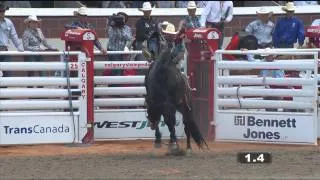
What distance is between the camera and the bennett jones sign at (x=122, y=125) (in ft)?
50.8

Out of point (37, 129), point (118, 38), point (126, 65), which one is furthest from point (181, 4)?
point (37, 129)

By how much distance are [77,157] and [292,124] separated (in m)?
3.72

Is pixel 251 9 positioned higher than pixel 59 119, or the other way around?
pixel 251 9

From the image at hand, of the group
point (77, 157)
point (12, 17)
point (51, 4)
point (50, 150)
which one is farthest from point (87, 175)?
point (51, 4)

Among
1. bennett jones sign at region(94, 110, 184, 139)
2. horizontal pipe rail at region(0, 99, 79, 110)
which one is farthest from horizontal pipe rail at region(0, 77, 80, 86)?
bennett jones sign at region(94, 110, 184, 139)

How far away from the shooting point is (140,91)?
51.2 ft

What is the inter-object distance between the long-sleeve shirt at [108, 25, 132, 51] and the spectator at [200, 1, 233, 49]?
2.47 metres

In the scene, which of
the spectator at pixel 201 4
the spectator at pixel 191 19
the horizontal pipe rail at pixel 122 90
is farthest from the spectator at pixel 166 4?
the horizontal pipe rail at pixel 122 90

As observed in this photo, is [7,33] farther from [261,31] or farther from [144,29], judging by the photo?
[261,31]

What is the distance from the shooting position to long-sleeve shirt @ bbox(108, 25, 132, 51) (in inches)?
681

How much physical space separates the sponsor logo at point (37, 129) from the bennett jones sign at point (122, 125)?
2.37ft

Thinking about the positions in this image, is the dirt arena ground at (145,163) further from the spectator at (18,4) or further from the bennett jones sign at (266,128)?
the spectator at (18,4)

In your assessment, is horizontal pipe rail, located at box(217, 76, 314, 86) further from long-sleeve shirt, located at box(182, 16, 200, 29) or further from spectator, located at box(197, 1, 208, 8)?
spectator, located at box(197, 1, 208, 8)

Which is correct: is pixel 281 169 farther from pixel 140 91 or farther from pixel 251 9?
pixel 251 9
